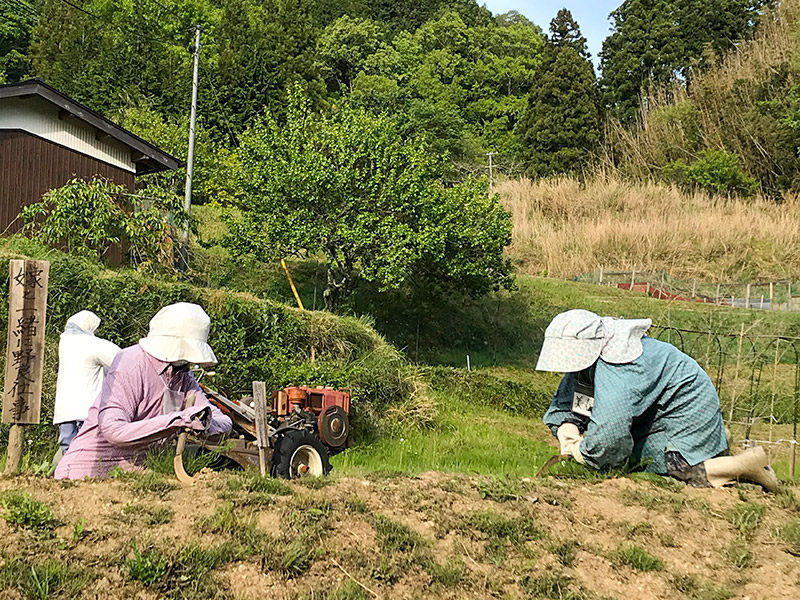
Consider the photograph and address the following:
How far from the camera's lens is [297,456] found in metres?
7.48

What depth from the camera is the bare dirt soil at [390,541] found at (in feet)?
13.2

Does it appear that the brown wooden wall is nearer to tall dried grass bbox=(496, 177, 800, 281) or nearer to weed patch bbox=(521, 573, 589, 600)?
weed patch bbox=(521, 573, 589, 600)

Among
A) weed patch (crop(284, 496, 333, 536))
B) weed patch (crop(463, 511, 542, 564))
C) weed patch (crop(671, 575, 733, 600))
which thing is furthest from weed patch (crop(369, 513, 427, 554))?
weed patch (crop(671, 575, 733, 600))

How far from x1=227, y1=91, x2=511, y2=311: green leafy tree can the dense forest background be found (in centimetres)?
1280

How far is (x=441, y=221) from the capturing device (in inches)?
886

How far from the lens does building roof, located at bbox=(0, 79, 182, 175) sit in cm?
1806

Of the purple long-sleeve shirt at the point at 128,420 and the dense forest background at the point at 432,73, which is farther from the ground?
the dense forest background at the point at 432,73

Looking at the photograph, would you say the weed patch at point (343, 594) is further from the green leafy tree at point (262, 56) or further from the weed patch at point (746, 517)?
the green leafy tree at point (262, 56)

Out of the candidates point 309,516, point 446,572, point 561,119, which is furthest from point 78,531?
point 561,119

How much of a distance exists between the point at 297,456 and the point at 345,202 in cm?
1464

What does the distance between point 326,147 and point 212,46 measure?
117ft

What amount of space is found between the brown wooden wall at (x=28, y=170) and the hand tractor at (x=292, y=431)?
10357 millimetres

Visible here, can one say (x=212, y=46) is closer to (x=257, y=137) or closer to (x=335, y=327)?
(x=257, y=137)

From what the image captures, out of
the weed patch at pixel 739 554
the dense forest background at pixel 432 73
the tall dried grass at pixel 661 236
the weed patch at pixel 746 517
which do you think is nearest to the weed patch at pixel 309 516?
the weed patch at pixel 739 554
